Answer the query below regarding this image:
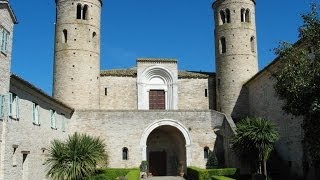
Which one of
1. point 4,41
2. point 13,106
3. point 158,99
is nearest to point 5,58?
point 4,41

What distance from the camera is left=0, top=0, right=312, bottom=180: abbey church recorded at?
105ft

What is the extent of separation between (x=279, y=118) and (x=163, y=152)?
12154mm

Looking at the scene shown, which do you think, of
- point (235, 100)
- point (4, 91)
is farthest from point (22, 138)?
point (235, 100)

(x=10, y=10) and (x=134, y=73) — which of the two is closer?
(x=10, y=10)

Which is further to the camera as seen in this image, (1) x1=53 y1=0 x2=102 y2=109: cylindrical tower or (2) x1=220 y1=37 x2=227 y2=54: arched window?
Result: (2) x1=220 y1=37 x2=227 y2=54: arched window

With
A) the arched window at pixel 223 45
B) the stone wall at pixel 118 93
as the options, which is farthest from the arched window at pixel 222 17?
the stone wall at pixel 118 93

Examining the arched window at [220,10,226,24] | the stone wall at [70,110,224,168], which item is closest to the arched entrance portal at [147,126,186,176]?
the stone wall at [70,110,224,168]

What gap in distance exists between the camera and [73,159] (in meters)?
24.4

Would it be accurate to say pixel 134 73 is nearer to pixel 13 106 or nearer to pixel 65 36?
pixel 65 36

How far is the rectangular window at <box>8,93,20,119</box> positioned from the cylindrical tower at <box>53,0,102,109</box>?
15.2m

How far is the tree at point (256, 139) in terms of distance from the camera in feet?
86.1

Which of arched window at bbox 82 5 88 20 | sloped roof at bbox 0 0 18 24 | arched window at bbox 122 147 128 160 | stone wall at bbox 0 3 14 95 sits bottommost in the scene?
arched window at bbox 122 147 128 160

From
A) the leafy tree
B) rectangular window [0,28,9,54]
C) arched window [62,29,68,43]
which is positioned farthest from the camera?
arched window [62,29,68,43]

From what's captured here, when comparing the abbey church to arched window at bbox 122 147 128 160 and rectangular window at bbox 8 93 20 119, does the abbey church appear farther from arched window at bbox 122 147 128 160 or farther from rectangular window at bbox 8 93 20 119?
rectangular window at bbox 8 93 20 119
